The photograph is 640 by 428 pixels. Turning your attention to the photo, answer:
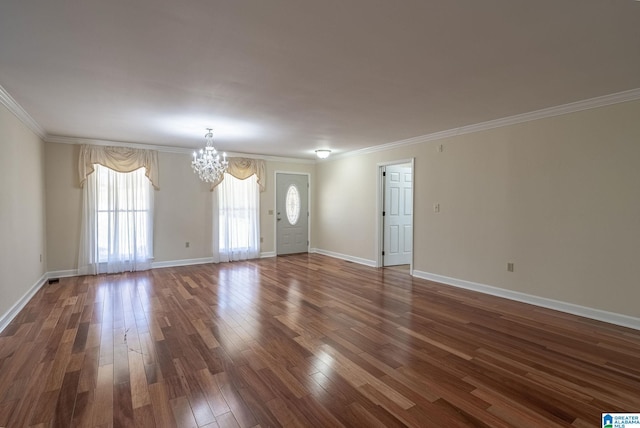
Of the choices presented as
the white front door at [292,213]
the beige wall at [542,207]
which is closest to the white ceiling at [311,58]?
the beige wall at [542,207]

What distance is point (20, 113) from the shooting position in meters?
3.85

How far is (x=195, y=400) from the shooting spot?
2076 mm

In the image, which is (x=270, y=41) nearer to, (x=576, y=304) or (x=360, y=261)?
(x=576, y=304)

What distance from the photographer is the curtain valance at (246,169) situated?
7020 millimetres

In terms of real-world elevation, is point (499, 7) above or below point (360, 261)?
above

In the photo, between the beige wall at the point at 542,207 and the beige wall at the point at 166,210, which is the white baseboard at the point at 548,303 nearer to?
the beige wall at the point at 542,207

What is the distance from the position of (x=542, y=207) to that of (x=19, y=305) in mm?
6702

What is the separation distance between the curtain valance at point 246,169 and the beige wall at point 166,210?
9.1 inches

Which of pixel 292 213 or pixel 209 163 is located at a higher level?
pixel 209 163

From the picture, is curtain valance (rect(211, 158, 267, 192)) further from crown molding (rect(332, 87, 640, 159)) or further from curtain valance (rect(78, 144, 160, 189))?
crown molding (rect(332, 87, 640, 159))

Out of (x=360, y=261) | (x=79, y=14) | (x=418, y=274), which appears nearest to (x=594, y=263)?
(x=418, y=274)

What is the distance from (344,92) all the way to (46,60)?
8.64 ft

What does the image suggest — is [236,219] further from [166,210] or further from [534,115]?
[534,115]

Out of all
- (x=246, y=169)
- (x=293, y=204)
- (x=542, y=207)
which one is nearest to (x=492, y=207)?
(x=542, y=207)
